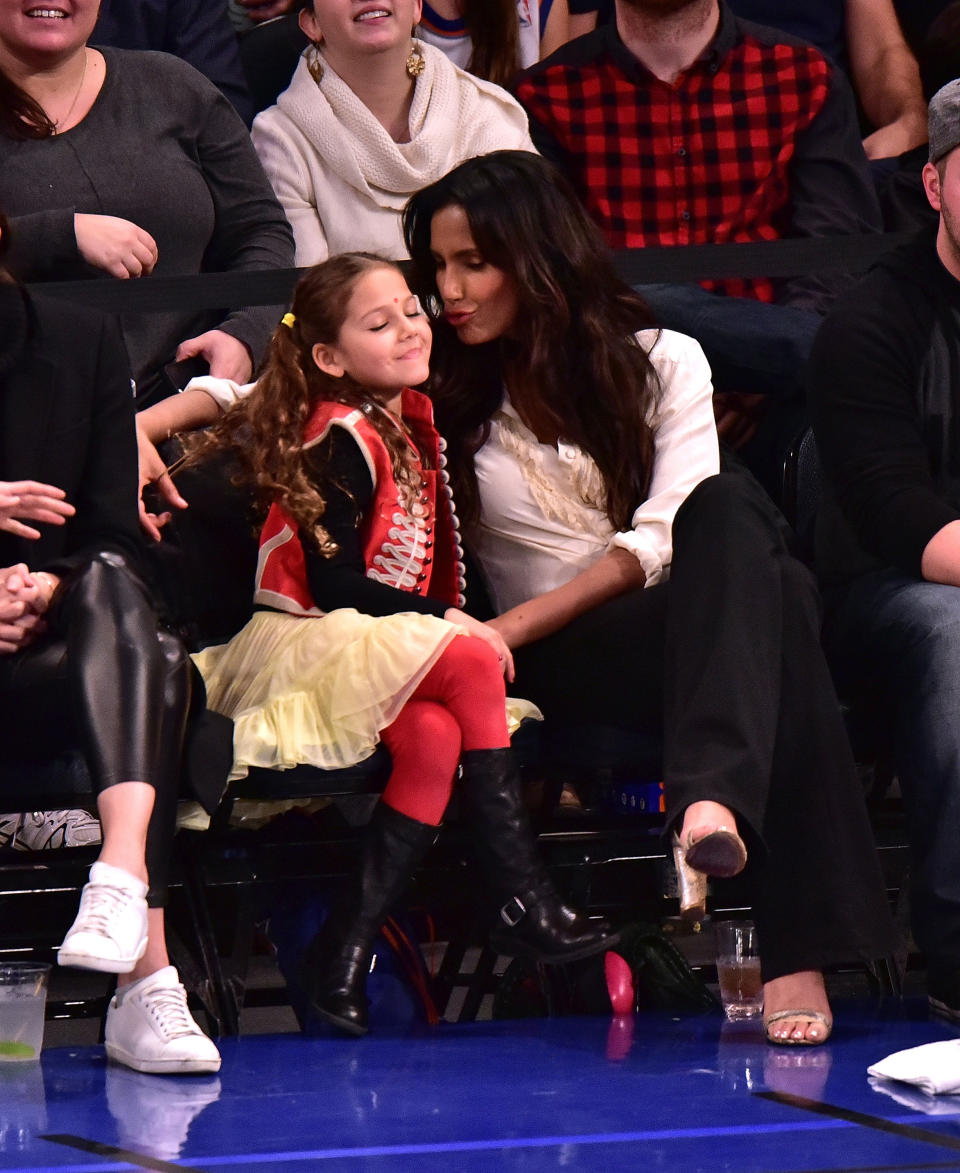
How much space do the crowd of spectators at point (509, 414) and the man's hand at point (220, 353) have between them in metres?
0.01

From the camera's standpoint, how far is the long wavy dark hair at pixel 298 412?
8.80 ft

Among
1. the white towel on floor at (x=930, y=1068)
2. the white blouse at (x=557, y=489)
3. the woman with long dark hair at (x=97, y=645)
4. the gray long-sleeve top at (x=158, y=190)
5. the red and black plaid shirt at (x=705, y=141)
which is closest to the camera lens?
the white towel on floor at (x=930, y=1068)

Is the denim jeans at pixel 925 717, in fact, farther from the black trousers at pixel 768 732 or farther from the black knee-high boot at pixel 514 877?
the black knee-high boot at pixel 514 877

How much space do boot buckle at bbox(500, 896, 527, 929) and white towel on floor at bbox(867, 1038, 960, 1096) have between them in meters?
0.53

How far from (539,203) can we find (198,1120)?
1.58m

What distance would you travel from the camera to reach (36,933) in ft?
8.34

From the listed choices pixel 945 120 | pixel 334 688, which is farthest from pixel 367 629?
pixel 945 120

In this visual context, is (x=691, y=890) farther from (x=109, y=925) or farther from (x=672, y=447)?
(x=672, y=447)

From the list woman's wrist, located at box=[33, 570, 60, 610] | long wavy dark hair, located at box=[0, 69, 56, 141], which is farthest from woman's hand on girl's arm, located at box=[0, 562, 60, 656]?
long wavy dark hair, located at box=[0, 69, 56, 141]

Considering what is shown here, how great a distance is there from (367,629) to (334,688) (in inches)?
3.9

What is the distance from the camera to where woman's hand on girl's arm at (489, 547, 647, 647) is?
2.72 m

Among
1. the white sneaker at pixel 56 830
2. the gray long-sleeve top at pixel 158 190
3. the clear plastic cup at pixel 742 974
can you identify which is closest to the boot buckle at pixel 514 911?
the clear plastic cup at pixel 742 974

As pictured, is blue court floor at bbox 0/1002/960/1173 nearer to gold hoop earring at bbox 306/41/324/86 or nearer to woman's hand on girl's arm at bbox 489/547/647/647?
woman's hand on girl's arm at bbox 489/547/647/647

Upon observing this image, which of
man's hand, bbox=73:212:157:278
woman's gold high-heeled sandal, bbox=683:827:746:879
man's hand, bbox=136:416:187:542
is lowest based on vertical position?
woman's gold high-heeled sandal, bbox=683:827:746:879
